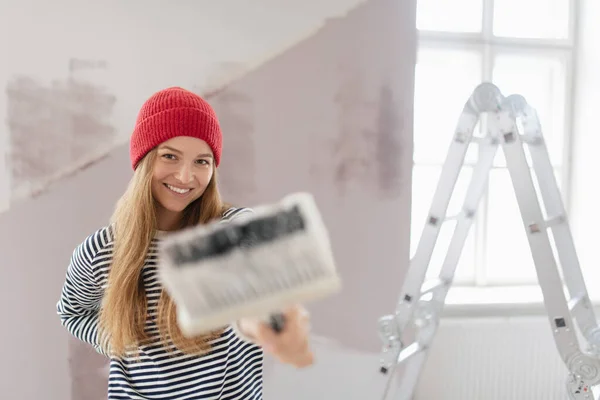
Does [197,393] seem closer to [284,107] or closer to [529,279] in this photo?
[284,107]

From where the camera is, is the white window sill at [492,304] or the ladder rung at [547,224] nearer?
the ladder rung at [547,224]

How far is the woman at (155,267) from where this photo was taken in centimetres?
75

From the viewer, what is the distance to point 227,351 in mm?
847

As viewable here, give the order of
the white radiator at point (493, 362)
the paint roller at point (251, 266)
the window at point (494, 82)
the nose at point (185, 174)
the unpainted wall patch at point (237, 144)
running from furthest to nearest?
the window at point (494, 82)
the white radiator at point (493, 362)
the unpainted wall patch at point (237, 144)
the nose at point (185, 174)
the paint roller at point (251, 266)

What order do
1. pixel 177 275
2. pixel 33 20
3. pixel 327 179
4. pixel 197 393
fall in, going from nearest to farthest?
pixel 177 275 < pixel 197 393 < pixel 33 20 < pixel 327 179

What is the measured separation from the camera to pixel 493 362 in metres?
1.64

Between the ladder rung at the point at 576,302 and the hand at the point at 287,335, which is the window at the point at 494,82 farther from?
the hand at the point at 287,335

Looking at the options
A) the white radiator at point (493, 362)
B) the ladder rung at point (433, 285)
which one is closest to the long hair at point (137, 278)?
the ladder rung at point (433, 285)

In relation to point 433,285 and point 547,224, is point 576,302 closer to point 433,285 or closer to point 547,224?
point 547,224

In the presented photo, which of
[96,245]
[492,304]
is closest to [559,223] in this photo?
[492,304]

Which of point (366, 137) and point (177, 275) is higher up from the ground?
point (366, 137)

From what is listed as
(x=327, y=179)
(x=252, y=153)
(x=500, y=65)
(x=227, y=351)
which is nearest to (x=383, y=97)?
(x=327, y=179)

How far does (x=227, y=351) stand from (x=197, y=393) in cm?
8

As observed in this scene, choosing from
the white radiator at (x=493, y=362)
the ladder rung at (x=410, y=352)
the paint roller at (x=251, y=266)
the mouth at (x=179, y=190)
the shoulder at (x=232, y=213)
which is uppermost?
the mouth at (x=179, y=190)
